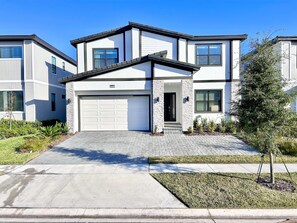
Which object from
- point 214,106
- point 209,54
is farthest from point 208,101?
point 209,54

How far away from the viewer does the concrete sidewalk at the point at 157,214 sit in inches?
155

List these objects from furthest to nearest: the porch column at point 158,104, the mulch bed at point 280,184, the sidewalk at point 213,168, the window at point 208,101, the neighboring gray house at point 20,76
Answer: the window at point 208,101
the neighboring gray house at point 20,76
the porch column at point 158,104
the sidewalk at point 213,168
the mulch bed at point 280,184

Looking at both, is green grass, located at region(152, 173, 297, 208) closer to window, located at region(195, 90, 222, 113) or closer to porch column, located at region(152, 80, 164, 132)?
porch column, located at region(152, 80, 164, 132)

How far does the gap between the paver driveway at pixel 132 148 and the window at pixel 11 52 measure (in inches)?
359

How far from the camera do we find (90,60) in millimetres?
16547

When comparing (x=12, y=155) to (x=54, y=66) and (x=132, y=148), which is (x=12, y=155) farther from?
(x=54, y=66)

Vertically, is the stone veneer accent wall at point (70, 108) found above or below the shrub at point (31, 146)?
above

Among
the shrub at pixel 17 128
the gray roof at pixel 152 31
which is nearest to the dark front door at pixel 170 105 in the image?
the gray roof at pixel 152 31

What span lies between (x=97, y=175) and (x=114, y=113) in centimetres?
843

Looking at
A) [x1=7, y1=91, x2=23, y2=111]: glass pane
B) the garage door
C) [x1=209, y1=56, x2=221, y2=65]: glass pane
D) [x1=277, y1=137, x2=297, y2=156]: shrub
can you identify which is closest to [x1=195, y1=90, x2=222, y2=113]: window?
[x1=209, y1=56, x2=221, y2=65]: glass pane

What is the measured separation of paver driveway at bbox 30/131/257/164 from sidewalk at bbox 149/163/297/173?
1128 mm

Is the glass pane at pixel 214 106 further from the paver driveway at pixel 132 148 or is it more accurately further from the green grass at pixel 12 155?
the green grass at pixel 12 155

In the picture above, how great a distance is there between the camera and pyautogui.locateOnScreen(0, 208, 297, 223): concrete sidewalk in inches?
155

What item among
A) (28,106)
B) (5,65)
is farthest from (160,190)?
(5,65)
